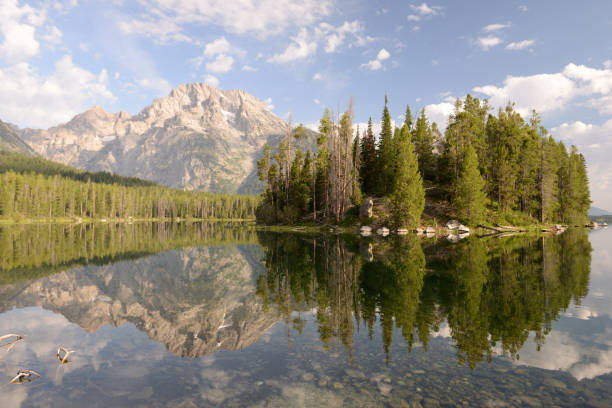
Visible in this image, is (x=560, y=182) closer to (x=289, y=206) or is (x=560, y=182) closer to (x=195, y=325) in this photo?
(x=289, y=206)

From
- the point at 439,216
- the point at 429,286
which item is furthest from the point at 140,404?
the point at 439,216

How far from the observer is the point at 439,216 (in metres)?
60.4

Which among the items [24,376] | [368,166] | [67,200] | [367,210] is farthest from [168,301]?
[67,200]

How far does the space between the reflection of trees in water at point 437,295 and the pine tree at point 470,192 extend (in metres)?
29.9

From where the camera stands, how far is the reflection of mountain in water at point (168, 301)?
1105 centimetres

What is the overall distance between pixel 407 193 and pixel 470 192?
11.7m

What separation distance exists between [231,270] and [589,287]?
22.3 meters

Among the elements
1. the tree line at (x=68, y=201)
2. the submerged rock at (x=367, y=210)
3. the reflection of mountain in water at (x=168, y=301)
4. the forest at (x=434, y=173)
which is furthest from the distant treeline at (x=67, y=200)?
the reflection of mountain in water at (x=168, y=301)

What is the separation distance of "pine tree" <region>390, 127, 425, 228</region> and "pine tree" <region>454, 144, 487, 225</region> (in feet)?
24.2

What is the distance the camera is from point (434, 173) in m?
72.9

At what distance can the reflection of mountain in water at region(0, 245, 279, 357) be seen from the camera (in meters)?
11.1

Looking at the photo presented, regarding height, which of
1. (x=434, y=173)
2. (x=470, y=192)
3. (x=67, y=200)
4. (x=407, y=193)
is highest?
(x=434, y=173)

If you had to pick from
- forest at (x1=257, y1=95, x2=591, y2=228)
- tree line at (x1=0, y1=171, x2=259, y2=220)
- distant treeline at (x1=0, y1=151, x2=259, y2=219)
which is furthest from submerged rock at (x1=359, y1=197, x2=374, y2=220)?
distant treeline at (x1=0, y1=151, x2=259, y2=219)

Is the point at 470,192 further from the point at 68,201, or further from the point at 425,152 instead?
the point at 68,201
